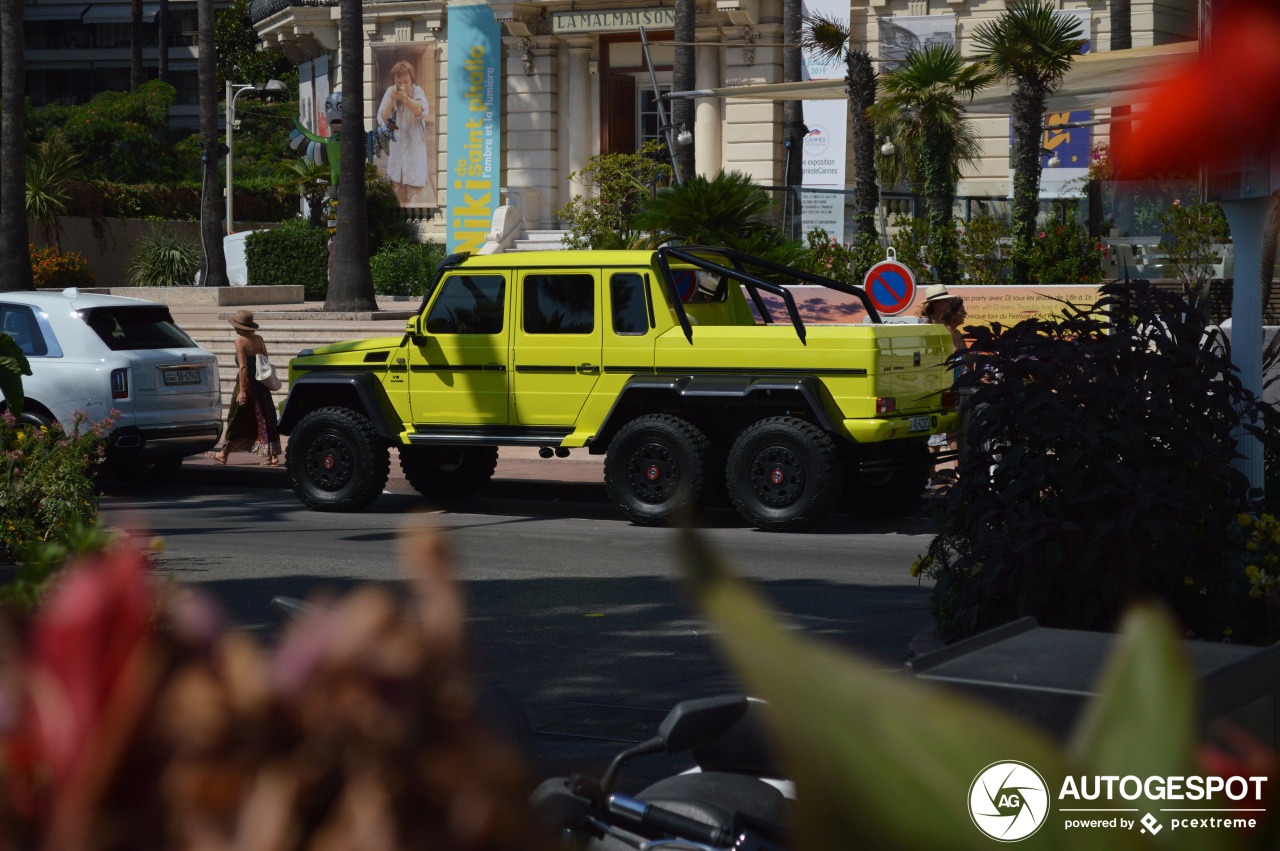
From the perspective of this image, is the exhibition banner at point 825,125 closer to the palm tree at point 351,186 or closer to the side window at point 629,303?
the palm tree at point 351,186

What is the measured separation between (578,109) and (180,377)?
19134 millimetres

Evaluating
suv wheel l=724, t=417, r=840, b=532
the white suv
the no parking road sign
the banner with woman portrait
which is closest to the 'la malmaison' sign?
the banner with woman portrait

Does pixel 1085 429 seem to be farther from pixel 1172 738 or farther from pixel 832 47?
pixel 832 47

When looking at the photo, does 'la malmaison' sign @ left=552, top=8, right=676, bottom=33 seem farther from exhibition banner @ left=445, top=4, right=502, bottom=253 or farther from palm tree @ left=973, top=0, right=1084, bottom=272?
palm tree @ left=973, top=0, right=1084, bottom=272

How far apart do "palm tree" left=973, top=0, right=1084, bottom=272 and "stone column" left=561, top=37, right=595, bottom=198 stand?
599 inches

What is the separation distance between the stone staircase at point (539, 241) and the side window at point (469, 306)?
58.0 feet

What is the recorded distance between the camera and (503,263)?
38.8 ft

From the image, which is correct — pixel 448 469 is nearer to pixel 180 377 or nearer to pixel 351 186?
pixel 180 377

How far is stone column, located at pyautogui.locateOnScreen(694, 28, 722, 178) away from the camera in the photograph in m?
29.6

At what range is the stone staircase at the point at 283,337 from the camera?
20.7m

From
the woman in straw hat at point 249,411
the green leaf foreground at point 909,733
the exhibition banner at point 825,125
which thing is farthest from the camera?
the exhibition banner at point 825,125

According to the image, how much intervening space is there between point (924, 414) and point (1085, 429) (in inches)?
234

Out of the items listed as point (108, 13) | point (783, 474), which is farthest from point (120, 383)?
point (108, 13)

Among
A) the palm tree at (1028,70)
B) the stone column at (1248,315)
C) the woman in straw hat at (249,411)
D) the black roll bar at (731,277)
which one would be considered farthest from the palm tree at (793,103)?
the stone column at (1248,315)
